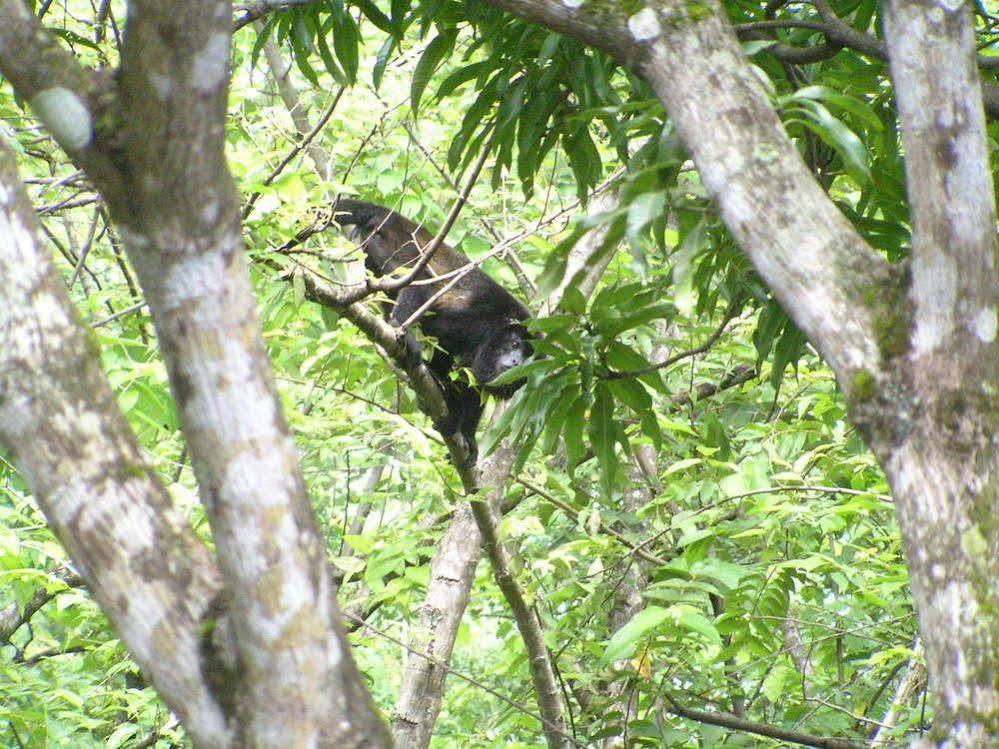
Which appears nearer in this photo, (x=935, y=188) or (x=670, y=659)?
(x=935, y=188)

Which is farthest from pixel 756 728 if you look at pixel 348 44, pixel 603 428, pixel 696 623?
pixel 348 44

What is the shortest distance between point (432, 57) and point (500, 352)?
268cm

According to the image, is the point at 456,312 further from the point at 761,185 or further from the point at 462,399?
the point at 761,185

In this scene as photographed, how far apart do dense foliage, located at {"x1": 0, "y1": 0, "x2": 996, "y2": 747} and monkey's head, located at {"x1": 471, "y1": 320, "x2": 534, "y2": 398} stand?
361 millimetres

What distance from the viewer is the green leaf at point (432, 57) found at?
3.16m

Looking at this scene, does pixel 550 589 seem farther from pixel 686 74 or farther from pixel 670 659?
pixel 686 74

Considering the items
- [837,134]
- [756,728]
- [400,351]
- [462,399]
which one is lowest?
[756,728]

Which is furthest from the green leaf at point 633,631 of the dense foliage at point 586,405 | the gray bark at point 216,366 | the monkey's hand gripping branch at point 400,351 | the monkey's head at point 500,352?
the monkey's head at point 500,352

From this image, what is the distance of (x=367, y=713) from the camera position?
141 cm

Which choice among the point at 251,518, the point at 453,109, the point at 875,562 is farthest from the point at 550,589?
the point at 251,518

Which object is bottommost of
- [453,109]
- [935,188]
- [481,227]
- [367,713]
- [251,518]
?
[367,713]

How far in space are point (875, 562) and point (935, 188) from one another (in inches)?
107

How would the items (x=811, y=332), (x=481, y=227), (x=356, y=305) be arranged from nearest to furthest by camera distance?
(x=811, y=332)
(x=356, y=305)
(x=481, y=227)

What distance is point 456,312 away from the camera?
6.00 m
